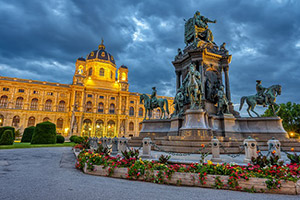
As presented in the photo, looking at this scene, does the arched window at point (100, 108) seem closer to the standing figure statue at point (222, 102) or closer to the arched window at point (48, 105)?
the arched window at point (48, 105)

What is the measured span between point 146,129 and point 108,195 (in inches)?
486

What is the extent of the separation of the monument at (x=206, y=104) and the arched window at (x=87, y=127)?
48.6 m

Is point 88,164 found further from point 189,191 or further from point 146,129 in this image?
point 146,129

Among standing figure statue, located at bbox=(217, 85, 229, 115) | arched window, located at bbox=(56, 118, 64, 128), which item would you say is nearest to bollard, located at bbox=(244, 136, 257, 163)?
standing figure statue, located at bbox=(217, 85, 229, 115)

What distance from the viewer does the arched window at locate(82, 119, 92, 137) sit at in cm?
5912

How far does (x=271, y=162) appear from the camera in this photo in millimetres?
5168

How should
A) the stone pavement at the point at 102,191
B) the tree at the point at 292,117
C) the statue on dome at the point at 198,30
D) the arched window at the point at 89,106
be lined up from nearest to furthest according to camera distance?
1. the stone pavement at the point at 102,191
2. the statue on dome at the point at 198,30
3. the tree at the point at 292,117
4. the arched window at the point at 89,106

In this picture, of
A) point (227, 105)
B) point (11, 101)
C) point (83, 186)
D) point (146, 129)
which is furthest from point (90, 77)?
point (83, 186)

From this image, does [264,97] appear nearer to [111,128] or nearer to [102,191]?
[102,191]

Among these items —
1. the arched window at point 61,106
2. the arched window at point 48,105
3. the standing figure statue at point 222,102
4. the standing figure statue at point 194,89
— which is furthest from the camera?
the arched window at point 61,106

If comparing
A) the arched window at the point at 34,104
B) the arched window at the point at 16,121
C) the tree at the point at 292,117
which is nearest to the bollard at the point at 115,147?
the tree at the point at 292,117

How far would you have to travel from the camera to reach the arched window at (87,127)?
59125mm

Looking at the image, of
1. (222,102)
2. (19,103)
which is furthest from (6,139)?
(19,103)

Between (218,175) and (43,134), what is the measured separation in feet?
80.9
